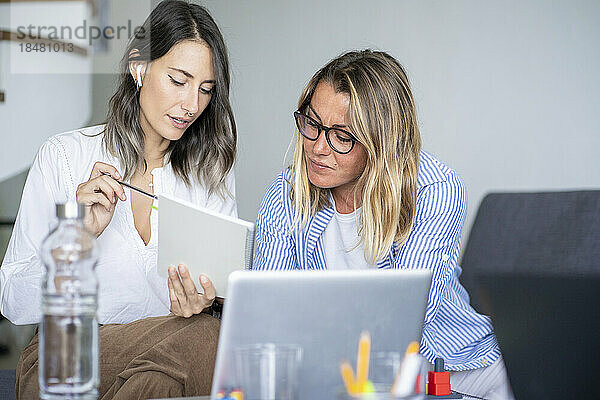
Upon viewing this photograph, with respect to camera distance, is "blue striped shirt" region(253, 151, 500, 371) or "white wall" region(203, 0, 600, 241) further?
"white wall" region(203, 0, 600, 241)

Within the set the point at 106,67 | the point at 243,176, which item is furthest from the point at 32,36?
the point at 243,176

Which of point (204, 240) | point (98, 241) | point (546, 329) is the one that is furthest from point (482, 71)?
point (204, 240)

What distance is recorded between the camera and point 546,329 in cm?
232

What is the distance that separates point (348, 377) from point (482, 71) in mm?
2040

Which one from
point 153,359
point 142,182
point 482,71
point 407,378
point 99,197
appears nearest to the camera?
point 407,378

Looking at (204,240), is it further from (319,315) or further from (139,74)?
(139,74)

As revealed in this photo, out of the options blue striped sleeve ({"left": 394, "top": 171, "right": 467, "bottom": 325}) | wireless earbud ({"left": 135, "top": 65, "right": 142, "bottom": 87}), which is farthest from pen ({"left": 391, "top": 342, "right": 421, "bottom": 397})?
wireless earbud ({"left": 135, "top": 65, "right": 142, "bottom": 87})

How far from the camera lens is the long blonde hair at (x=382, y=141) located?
5.56ft

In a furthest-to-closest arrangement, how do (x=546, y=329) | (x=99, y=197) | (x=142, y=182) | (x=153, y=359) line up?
(x=546, y=329) < (x=142, y=182) < (x=99, y=197) < (x=153, y=359)

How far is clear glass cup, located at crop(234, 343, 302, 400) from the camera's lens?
961 mm

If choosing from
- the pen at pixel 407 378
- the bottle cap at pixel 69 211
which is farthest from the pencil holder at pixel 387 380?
the bottle cap at pixel 69 211

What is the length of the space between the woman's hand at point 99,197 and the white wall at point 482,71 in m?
1.35

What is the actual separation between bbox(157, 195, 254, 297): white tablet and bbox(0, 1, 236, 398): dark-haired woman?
10 cm

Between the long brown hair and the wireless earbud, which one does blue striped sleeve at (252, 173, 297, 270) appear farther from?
the wireless earbud
